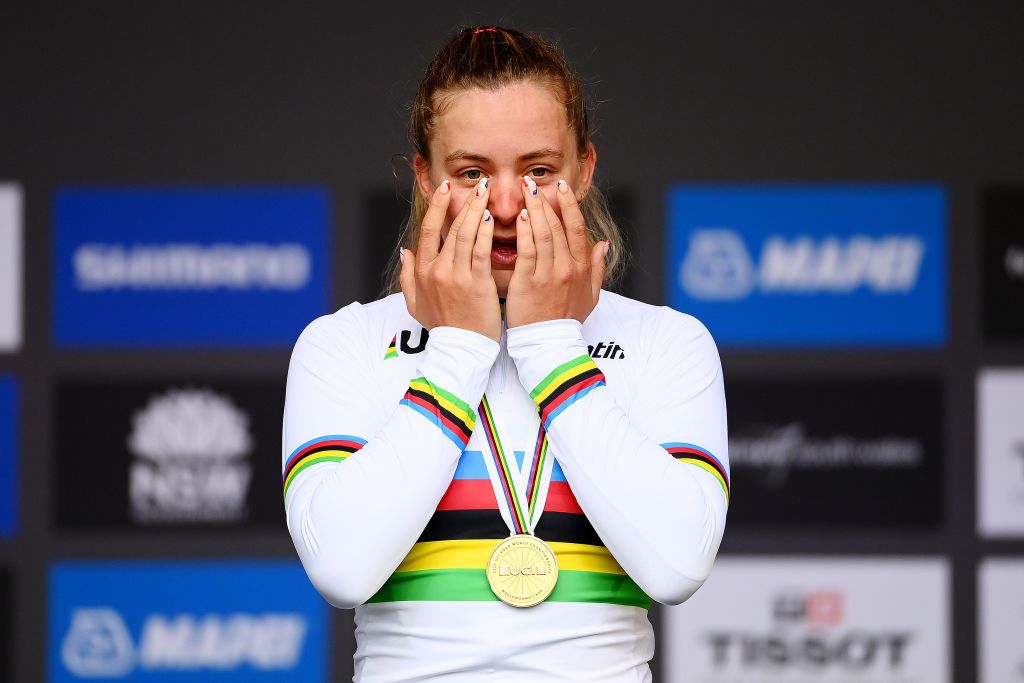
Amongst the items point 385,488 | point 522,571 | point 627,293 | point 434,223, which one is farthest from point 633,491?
point 627,293

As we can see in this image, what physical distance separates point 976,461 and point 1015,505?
145mm

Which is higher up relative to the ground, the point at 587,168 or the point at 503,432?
the point at 587,168

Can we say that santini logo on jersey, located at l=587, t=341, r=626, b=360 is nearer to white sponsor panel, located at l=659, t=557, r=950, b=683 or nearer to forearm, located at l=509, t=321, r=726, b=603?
forearm, located at l=509, t=321, r=726, b=603

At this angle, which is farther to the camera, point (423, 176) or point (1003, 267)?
point (1003, 267)

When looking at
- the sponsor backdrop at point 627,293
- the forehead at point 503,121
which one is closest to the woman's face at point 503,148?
the forehead at point 503,121

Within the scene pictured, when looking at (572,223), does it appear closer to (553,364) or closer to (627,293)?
(553,364)

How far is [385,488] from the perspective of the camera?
1209 millimetres

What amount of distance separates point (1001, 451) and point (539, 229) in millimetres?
2376

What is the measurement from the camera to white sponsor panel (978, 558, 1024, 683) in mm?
3277

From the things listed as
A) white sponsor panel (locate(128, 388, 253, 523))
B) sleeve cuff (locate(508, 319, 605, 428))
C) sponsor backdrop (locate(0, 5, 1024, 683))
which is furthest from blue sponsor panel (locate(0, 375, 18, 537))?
sleeve cuff (locate(508, 319, 605, 428))

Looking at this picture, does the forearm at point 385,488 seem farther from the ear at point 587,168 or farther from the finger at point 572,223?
the ear at point 587,168

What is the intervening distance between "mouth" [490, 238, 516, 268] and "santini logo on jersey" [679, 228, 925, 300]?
2.01 metres

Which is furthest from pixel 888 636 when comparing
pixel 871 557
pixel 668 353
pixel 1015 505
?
pixel 668 353

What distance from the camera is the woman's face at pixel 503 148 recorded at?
4.31 feet
